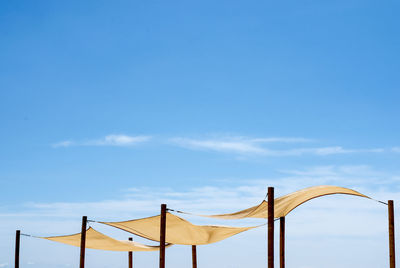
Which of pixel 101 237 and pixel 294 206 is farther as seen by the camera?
pixel 101 237

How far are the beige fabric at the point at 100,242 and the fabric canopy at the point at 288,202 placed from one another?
11.1ft

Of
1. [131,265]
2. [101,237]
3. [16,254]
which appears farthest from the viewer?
[131,265]

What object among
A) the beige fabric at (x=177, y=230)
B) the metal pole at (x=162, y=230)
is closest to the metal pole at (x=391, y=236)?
the beige fabric at (x=177, y=230)

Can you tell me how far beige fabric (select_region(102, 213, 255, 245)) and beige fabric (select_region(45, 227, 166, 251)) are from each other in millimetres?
1423

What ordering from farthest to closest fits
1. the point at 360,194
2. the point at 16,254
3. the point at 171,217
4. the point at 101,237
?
the point at 16,254 < the point at 101,237 < the point at 171,217 < the point at 360,194

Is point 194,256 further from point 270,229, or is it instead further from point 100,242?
point 270,229

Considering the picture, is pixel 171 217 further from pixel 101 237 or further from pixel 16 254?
pixel 16 254

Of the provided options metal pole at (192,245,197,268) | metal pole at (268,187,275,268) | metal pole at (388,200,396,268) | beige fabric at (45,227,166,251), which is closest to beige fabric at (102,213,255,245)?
beige fabric at (45,227,166,251)

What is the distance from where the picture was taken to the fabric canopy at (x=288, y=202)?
9680 millimetres

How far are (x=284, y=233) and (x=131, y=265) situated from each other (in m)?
5.92

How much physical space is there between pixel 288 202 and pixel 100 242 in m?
5.47

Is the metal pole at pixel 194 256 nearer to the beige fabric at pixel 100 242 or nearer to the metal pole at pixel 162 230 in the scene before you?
the beige fabric at pixel 100 242

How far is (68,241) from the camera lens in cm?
1345

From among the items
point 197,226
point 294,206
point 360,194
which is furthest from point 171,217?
point 360,194
